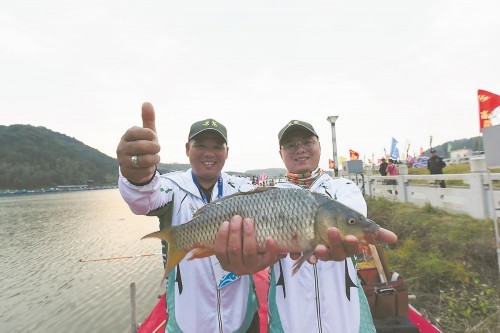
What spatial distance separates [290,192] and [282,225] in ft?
1.00

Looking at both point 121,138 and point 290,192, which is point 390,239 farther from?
point 121,138

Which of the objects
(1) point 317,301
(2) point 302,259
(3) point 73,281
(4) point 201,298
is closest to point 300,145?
(2) point 302,259

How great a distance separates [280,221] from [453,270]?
5464mm

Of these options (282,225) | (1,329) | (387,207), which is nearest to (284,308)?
(282,225)

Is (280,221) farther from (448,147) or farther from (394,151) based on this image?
(448,147)

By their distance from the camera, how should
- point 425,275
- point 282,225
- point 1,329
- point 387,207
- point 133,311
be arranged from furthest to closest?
1. point 387,207
2. point 1,329
3. point 133,311
4. point 425,275
5. point 282,225

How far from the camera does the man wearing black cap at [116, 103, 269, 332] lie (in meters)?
2.21

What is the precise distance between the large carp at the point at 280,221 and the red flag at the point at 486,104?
6654mm

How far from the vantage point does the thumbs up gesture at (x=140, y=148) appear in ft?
6.93

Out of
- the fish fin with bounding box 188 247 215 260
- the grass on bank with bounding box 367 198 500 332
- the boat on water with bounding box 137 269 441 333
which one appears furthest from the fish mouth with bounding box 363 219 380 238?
the grass on bank with bounding box 367 198 500 332

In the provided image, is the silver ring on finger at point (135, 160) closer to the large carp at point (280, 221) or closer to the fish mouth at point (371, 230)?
the large carp at point (280, 221)

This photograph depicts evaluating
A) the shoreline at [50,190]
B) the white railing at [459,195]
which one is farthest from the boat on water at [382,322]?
the shoreline at [50,190]

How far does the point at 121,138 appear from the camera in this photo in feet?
7.03

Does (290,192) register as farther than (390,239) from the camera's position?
Yes
